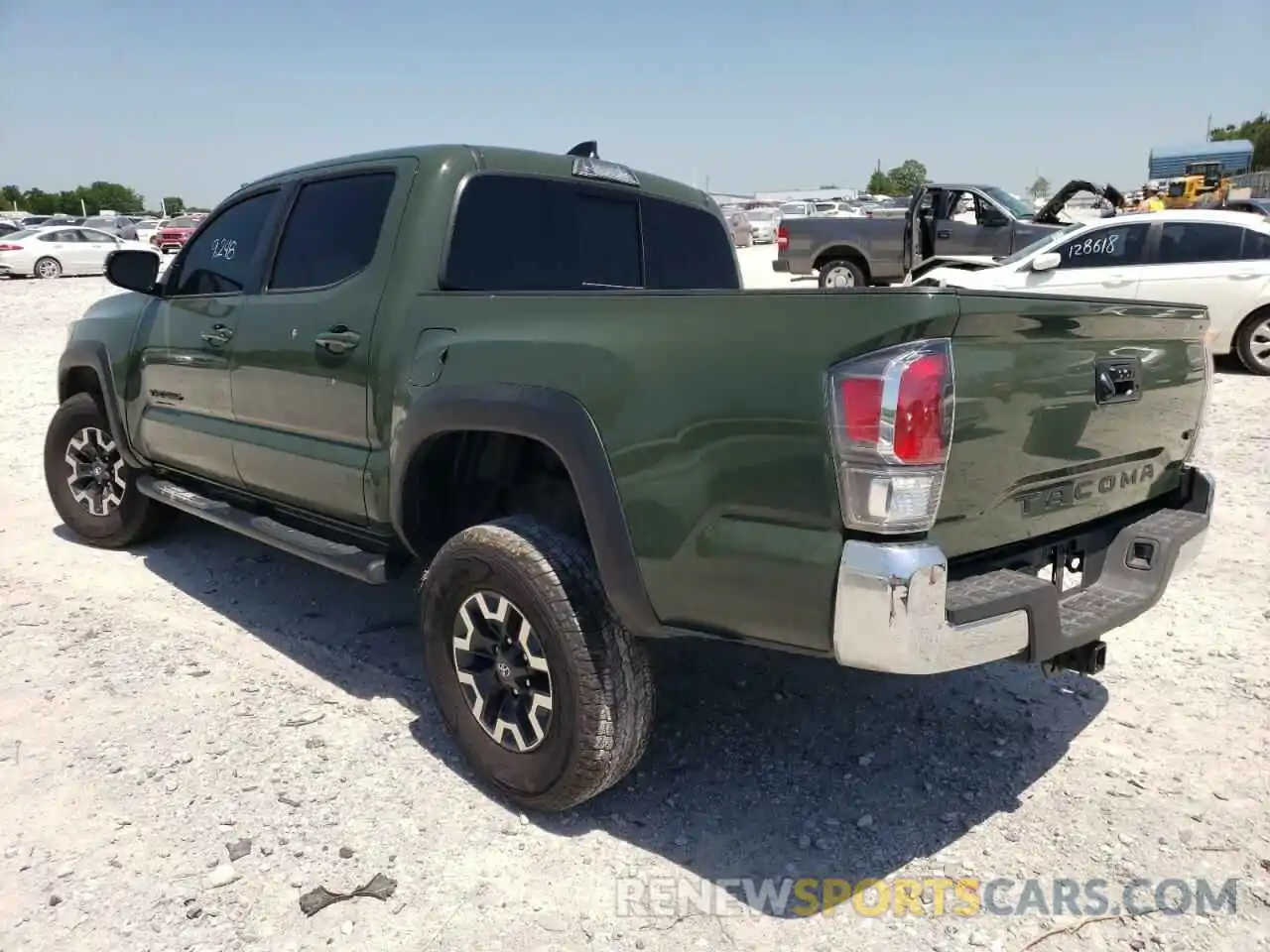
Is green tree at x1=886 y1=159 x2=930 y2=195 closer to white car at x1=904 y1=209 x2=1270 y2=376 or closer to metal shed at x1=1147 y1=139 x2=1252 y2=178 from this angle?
metal shed at x1=1147 y1=139 x2=1252 y2=178

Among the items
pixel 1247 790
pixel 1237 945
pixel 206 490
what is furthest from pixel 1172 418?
pixel 206 490

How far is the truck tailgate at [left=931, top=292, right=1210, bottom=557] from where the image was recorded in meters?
2.22

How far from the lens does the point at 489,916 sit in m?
2.47

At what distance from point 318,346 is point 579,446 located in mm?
1411

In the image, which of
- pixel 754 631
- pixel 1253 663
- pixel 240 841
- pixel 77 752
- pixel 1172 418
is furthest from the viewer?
pixel 1253 663

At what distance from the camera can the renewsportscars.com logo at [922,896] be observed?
8.20 feet

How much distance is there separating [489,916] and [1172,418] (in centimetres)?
248

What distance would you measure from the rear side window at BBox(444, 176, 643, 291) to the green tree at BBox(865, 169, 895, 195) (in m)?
95.8

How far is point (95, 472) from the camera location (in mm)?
5363

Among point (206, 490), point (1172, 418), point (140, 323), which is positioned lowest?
point (206, 490)

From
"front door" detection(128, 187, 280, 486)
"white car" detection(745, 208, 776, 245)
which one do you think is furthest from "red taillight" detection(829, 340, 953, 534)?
"white car" detection(745, 208, 776, 245)

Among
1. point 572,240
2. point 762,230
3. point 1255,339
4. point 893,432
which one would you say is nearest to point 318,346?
point 572,240

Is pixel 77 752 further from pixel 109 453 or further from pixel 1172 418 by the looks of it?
pixel 1172 418

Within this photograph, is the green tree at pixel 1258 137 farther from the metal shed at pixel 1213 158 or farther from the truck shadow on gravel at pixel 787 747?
the truck shadow on gravel at pixel 787 747
